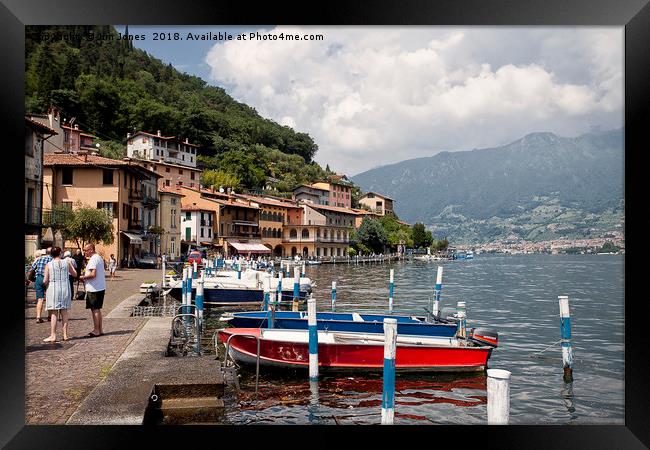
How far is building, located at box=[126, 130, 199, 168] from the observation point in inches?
1905

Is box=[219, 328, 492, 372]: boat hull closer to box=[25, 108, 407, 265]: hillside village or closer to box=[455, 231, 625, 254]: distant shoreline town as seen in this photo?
box=[25, 108, 407, 265]: hillside village

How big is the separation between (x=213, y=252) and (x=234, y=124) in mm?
17466

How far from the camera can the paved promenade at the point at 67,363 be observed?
17.0 feet

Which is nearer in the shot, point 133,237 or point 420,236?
point 133,237

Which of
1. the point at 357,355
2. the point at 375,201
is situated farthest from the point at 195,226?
the point at 375,201

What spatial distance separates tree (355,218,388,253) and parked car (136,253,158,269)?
3989 centimetres

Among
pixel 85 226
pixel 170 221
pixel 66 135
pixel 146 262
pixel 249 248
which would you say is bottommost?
pixel 146 262

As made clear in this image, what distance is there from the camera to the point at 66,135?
1652 inches

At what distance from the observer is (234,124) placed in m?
59.1

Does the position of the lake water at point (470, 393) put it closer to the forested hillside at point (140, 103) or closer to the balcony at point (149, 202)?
the balcony at point (149, 202)

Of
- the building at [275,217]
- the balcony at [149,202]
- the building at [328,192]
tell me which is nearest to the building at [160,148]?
the building at [275,217]

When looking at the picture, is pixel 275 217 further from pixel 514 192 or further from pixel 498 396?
pixel 514 192
